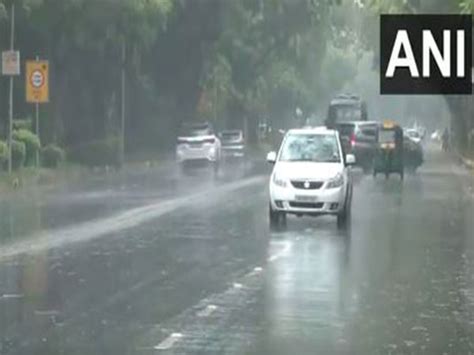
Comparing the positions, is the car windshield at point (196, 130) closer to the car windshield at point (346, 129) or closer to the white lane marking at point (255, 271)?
the car windshield at point (346, 129)

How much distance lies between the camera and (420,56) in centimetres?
3397

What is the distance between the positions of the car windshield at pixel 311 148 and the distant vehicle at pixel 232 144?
164 feet

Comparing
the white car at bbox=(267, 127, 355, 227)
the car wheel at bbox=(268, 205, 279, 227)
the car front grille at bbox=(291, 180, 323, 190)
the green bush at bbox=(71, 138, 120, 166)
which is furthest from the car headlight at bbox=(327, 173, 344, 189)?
the green bush at bbox=(71, 138, 120, 166)

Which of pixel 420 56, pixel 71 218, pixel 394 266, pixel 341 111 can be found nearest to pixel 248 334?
pixel 394 266

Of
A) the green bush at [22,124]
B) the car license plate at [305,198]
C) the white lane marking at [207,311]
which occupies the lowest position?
the white lane marking at [207,311]

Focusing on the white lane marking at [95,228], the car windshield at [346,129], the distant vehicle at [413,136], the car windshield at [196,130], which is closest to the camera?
the white lane marking at [95,228]

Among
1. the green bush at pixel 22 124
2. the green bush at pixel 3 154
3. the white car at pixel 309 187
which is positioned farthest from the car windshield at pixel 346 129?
the white car at pixel 309 187

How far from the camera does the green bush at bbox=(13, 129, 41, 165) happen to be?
148ft

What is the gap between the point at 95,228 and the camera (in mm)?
24766

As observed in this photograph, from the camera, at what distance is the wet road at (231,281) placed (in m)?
11.9

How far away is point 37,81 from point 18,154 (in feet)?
9.79

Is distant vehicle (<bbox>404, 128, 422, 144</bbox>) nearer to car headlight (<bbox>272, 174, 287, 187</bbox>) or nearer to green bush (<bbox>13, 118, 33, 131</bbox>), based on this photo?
green bush (<bbox>13, 118, 33, 131</bbox>)

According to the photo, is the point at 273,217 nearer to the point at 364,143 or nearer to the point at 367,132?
the point at 364,143

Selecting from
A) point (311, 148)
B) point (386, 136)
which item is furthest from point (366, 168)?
point (311, 148)
